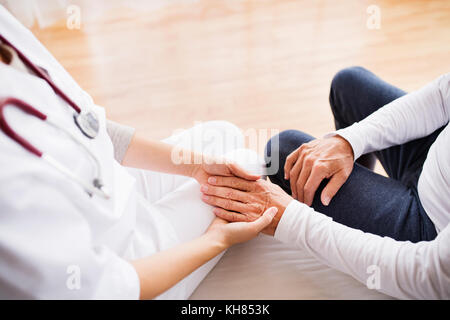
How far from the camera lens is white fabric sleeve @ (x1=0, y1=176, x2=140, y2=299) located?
51cm

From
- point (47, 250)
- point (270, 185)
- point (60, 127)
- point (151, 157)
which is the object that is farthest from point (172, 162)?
point (47, 250)

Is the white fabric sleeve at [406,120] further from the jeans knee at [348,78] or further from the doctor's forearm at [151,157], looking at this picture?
the doctor's forearm at [151,157]

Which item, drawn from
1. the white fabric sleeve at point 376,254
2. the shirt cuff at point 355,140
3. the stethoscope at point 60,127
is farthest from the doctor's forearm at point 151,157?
the shirt cuff at point 355,140

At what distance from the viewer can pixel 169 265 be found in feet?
2.35

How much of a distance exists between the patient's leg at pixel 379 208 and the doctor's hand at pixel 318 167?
0.03m

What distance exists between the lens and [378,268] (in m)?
0.77

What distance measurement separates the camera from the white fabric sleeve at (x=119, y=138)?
0.95 metres

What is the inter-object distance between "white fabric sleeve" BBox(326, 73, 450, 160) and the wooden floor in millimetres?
652

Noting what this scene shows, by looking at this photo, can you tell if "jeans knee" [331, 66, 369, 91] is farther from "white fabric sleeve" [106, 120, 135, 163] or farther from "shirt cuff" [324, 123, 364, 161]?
"white fabric sleeve" [106, 120, 135, 163]

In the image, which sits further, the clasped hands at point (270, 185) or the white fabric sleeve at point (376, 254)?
the clasped hands at point (270, 185)

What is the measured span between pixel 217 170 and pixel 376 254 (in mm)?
427

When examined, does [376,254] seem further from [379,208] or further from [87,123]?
[87,123]
